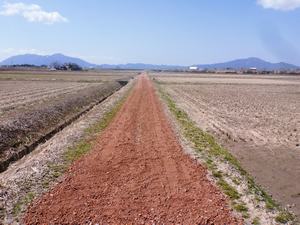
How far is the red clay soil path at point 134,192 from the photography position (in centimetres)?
504

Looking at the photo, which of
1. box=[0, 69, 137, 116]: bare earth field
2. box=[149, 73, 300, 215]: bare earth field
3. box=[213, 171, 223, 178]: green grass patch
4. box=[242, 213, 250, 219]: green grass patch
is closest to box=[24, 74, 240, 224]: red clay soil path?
box=[242, 213, 250, 219]: green grass patch

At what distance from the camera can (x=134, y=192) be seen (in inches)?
238

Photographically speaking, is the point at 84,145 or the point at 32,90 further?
the point at 32,90

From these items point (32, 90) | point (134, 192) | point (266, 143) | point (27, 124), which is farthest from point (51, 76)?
point (134, 192)

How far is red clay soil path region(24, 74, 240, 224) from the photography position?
5.04 meters

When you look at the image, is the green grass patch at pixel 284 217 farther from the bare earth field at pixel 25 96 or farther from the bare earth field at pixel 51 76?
the bare earth field at pixel 51 76

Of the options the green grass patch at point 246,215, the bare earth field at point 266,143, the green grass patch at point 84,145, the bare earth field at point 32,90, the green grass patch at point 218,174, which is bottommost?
the bare earth field at point 266,143

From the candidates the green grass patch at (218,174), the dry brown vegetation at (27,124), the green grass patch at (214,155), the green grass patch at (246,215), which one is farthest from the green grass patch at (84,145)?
the green grass patch at (246,215)

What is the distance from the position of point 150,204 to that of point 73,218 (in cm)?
176

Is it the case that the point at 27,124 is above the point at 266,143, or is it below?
above

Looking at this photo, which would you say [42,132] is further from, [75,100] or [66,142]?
[75,100]

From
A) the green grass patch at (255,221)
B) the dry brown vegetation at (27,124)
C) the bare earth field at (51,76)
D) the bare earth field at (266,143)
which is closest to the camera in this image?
the green grass patch at (255,221)

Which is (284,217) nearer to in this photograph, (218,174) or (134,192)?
(218,174)

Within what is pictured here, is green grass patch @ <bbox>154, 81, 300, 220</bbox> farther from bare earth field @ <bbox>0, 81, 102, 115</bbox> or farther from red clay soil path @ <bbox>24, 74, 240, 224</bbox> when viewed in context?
bare earth field @ <bbox>0, 81, 102, 115</bbox>
